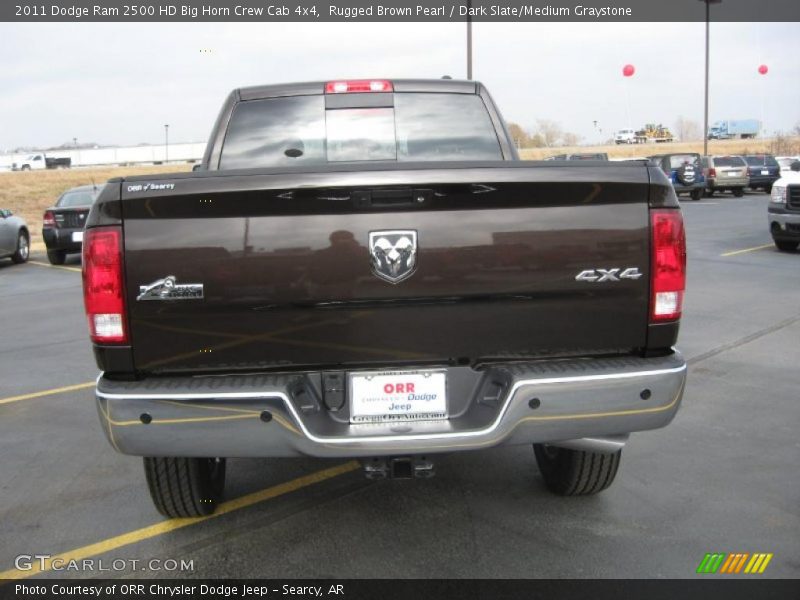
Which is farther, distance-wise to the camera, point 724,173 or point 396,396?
point 724,173

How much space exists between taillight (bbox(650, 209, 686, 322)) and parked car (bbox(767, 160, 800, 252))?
462 inches

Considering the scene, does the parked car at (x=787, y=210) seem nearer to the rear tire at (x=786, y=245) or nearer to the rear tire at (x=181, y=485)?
the rear tire at (x=786, y=245)

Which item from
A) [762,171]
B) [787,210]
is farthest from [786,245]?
[762,171]

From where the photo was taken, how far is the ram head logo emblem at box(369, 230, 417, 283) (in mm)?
2818

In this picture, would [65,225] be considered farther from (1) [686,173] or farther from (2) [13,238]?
(1) [686,173]

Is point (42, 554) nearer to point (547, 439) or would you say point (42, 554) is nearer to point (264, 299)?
point (264, 299)

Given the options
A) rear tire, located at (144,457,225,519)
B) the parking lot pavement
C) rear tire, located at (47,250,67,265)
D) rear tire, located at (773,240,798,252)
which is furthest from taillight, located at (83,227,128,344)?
rear tire, located at (47,250,67,265)

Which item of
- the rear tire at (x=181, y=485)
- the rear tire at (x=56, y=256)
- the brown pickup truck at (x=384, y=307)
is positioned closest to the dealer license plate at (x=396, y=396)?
the brown pickup truck at (x=384, y=307)

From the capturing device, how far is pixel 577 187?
9.41 feet

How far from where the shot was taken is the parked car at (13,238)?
16375mm

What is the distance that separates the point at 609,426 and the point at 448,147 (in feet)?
7.03

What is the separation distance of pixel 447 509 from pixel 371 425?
3.52ft

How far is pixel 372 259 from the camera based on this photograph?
2816 millimetres

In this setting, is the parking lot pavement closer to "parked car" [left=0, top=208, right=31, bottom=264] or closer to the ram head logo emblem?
the ram head logo emblem
